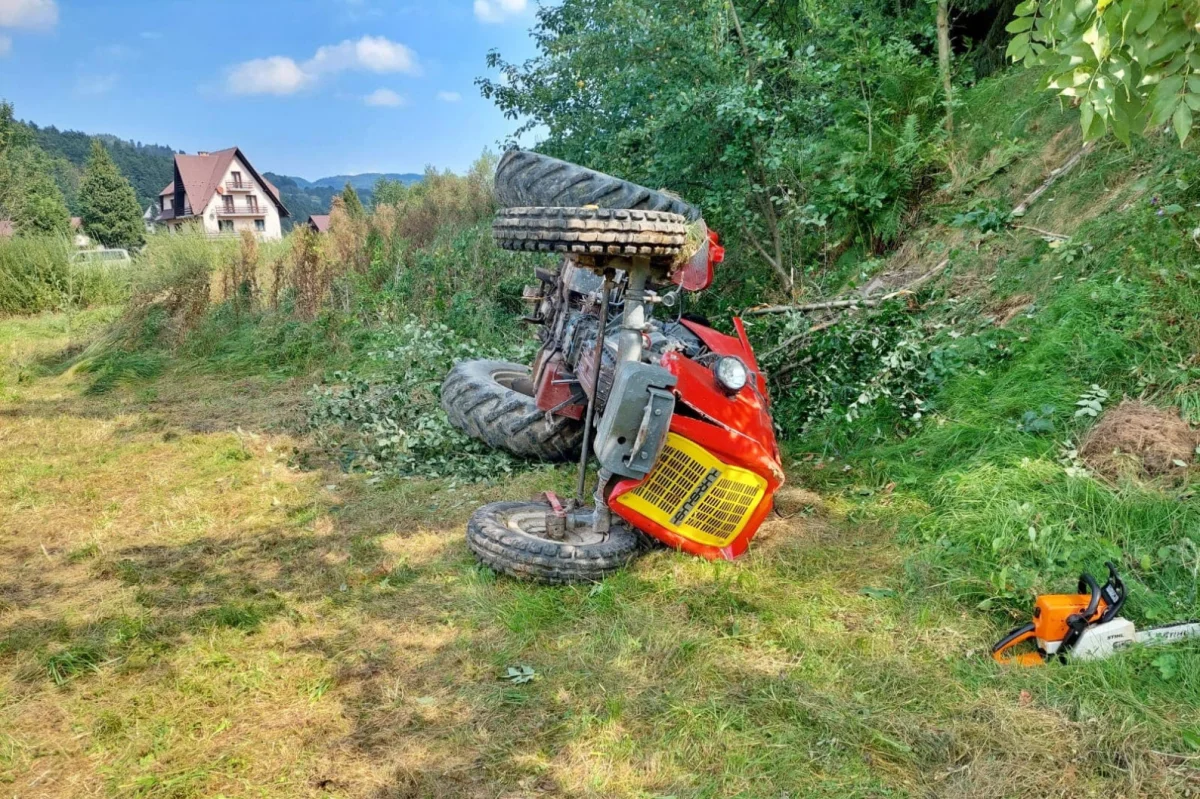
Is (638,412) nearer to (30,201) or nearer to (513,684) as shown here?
(513,684)

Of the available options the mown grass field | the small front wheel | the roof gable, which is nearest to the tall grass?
the mown grass field

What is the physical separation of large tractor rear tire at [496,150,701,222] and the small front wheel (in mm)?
1482

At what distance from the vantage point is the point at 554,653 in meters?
2.85

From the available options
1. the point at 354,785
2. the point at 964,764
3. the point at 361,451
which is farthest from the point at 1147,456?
the point at 361,451

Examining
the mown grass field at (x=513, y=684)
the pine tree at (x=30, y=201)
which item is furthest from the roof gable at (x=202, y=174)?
the mown grass field at (x=513, y=684)

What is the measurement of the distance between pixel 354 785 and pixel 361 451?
342 centimetres

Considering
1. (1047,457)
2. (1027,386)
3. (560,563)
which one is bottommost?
(560,563)

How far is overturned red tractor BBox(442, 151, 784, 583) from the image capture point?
2855 mm

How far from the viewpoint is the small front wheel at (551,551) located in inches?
128

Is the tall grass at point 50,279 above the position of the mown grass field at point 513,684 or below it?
above

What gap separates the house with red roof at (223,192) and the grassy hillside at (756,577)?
4090 centimetres

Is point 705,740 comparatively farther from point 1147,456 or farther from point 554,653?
point 1147,456

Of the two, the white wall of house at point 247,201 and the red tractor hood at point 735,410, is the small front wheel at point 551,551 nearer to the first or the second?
the red tractor hood at point 735,410

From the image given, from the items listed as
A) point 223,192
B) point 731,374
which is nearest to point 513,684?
point 731,374
